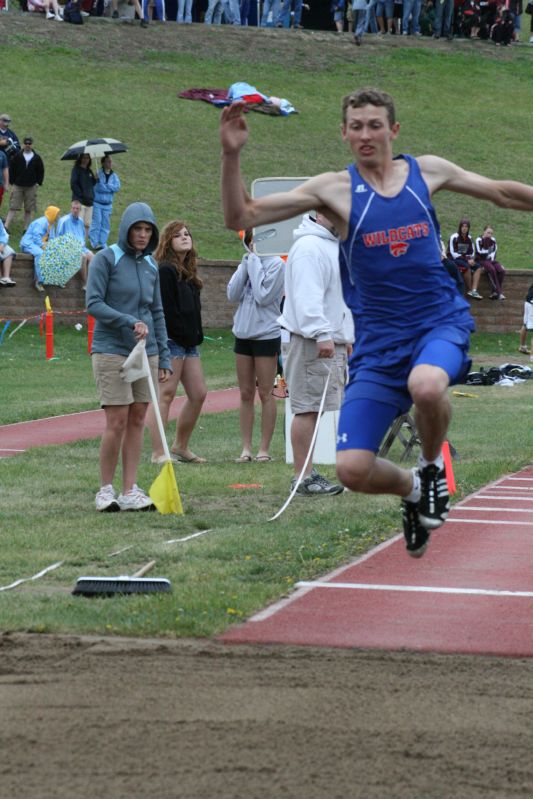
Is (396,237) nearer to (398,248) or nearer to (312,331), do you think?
(398,248)

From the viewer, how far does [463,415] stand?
17.8 m

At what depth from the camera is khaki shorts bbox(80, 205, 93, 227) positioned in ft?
95.9

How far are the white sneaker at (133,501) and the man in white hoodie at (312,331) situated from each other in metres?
1.32

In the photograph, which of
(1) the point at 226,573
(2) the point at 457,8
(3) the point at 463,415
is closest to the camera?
(1) the point at 226,573

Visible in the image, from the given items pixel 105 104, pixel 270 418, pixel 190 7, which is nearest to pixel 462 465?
pixel 270 418

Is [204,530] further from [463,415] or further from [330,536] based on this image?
[463,415]

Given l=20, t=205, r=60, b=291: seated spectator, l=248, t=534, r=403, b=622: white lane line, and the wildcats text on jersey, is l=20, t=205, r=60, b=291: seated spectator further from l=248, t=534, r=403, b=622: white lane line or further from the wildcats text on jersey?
the wildcats text on jersey

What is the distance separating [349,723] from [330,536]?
390 cm

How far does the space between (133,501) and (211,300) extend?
20911 millimetres

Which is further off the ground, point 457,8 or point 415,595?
point 457,8

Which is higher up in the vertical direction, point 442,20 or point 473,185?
point 442,20

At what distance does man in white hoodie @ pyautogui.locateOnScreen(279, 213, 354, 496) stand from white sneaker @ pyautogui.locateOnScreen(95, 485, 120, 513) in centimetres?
155

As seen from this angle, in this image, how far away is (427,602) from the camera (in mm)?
6676

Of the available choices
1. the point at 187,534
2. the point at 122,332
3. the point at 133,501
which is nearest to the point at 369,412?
the point at 187,534
